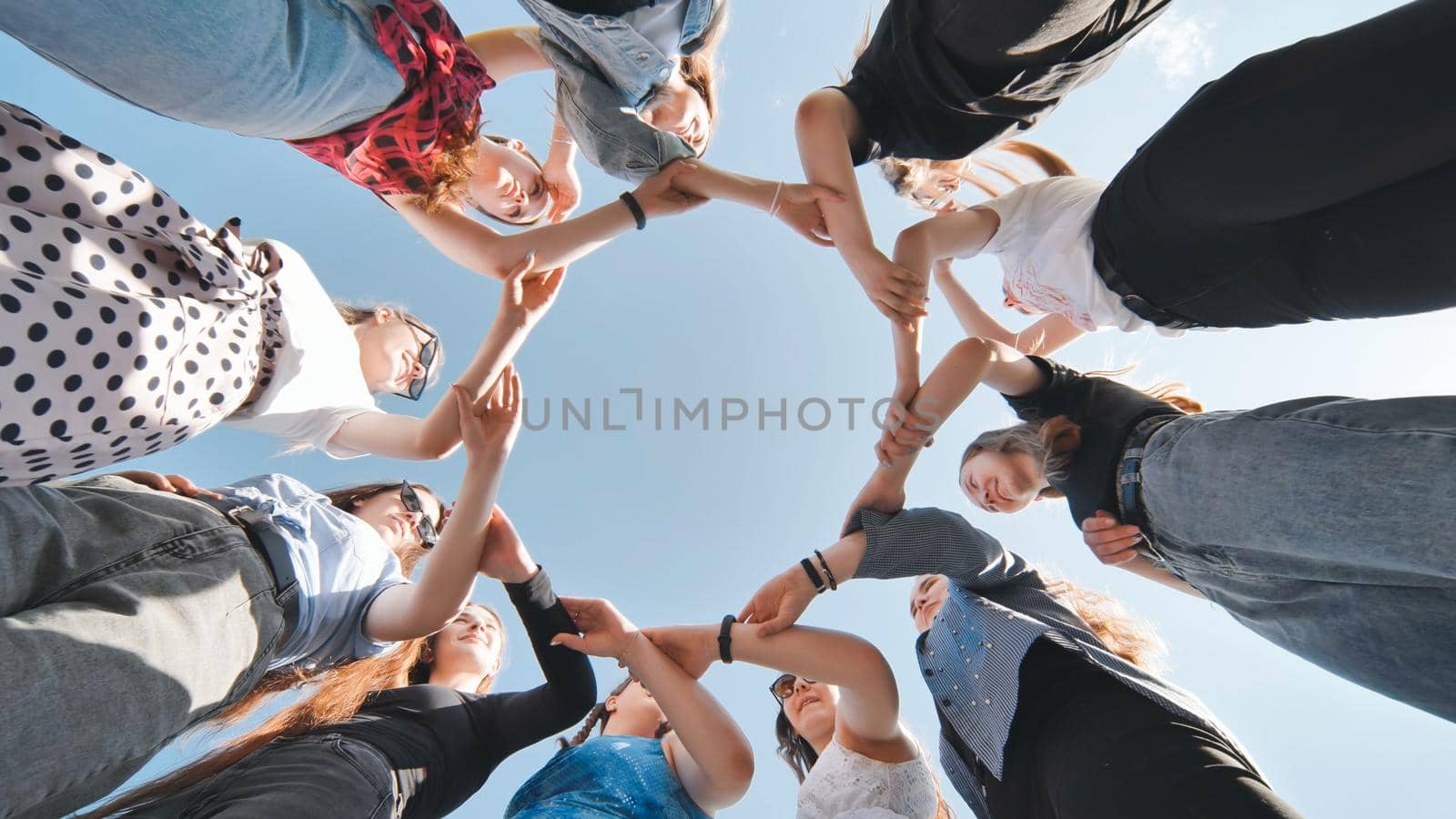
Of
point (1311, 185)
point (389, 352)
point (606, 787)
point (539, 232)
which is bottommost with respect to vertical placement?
point (606, 787)

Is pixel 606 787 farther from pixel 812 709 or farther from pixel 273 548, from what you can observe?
pixel 273 548

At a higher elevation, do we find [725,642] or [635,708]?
[725,642]

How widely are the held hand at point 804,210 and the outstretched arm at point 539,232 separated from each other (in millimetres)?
448

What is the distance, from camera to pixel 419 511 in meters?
3.32

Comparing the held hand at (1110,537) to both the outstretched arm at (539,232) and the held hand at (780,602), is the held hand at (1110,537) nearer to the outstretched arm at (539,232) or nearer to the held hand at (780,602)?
the held hand at (780,602)

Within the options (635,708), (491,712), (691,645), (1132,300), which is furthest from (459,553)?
(1132,300)

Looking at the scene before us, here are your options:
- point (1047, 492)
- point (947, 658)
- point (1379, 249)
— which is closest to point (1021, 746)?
point (947, 658)

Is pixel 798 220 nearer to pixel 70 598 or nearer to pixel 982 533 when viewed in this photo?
pixel 982 533

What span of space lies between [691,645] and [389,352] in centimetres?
227

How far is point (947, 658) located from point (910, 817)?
0.65 m

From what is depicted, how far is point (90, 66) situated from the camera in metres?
1.35

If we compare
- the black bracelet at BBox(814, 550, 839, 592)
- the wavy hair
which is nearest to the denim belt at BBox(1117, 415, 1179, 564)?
the black bracelet at BBox(814, 550, 839, 592)

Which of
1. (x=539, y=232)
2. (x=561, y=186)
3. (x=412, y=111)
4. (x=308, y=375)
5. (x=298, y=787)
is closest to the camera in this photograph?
(x=298, y=787)

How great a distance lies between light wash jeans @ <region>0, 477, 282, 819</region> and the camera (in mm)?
1238
